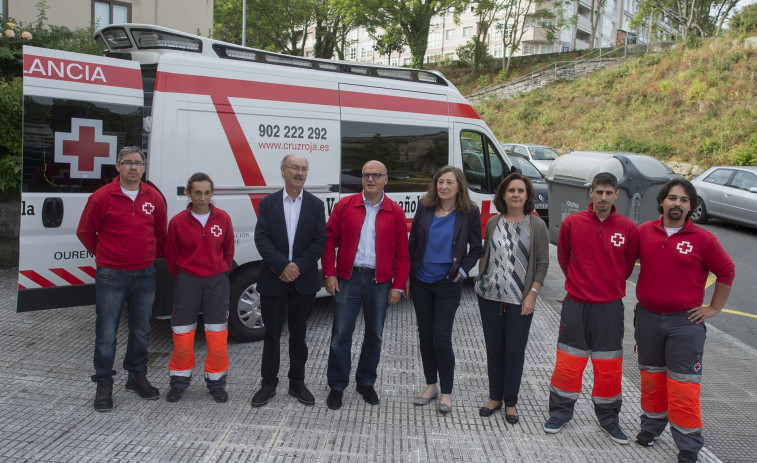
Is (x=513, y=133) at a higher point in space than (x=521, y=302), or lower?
higher

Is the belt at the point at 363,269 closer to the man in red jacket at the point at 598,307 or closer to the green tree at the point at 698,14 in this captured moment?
the man in red jacket at the point at 598,307

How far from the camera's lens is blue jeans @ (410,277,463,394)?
159 inches

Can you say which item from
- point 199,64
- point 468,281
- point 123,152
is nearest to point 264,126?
point 199,64

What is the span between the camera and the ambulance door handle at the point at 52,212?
172 inches

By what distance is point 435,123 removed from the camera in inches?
256

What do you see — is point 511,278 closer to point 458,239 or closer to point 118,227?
point 458,239

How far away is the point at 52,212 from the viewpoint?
4.38 meters

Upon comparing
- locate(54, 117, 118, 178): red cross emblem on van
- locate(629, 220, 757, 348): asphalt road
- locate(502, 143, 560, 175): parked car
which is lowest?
locate(629, 220, 757, 348): asphalt road

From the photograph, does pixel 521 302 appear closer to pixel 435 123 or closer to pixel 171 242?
pixel 171 242

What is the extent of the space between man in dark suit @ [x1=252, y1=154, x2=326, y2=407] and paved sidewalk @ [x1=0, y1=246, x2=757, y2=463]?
37 cm

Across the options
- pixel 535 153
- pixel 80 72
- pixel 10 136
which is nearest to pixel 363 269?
pixel 80 72

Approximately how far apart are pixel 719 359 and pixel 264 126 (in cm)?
481

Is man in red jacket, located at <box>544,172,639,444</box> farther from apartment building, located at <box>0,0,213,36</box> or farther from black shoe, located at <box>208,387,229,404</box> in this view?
apartment building, located at <box>0,0,213,36</box>

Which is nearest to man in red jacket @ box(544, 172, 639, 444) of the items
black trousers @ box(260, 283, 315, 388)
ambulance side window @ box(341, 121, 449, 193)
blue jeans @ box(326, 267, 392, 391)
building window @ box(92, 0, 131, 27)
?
blue jeans @ box(326, 267, 392, 391)
